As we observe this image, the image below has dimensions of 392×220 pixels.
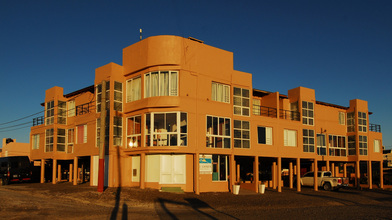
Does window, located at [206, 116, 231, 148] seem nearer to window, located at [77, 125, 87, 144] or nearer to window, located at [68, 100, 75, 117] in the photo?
window, located at [77, 125, 87, 144]

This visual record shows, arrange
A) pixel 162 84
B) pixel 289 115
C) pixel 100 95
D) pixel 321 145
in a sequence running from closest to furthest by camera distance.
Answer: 1. pixel 162 84
2. pixel 100 95
3. pixel 289 115
4. pixel 321 145

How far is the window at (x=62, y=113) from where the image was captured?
114 feet

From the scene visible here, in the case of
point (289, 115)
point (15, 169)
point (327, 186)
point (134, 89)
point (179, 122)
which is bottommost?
point (327, 186)

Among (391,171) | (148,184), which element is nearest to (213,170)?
(148,184)

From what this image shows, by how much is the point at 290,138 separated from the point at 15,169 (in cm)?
2524

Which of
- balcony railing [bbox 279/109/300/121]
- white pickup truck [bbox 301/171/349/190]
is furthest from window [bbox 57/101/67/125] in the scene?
white pickup truck [bbox 301/171/349/190]

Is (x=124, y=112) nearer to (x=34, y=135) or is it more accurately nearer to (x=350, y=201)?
(x=34, y=135)

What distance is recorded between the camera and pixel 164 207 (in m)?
19.2

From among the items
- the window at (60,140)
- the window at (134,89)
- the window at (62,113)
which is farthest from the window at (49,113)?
A: the window at (134,89)

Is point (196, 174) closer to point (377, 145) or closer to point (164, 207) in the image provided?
point (164, 207)

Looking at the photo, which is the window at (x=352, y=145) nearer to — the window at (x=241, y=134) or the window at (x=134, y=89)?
the window at (x=241, y=134)

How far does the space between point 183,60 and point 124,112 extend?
6065 mm

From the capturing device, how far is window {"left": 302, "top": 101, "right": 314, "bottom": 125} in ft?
111

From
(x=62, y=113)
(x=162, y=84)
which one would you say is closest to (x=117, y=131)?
(x=162, y=84)
